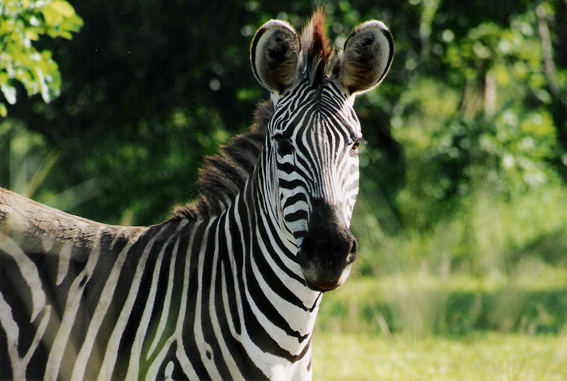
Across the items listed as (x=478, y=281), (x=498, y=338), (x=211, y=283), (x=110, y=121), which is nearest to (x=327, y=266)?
(x=211, y=283)

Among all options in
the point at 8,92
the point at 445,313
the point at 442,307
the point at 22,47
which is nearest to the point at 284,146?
the point at 8,92

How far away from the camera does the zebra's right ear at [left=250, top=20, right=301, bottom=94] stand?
3109 mm

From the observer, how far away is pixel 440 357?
7066 mm

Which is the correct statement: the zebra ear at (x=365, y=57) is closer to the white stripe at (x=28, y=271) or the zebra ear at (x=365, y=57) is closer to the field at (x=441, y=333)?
the white stripe at (x=28, y=271)

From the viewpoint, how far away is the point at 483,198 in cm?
1059

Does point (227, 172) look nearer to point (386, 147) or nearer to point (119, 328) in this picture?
point (119, 328)

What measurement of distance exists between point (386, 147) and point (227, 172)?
8107 mm

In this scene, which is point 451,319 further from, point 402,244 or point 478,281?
point 478,281

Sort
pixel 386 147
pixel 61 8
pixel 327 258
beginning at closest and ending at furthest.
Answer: pixel 327 258, pixel 61 8, pixel 386 147

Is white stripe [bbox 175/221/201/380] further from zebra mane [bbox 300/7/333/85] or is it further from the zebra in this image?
zebra mane [bbox 300/7/333/85]

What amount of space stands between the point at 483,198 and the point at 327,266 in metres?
8.34

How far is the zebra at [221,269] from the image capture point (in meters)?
3.04

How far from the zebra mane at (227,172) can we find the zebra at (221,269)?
5cm

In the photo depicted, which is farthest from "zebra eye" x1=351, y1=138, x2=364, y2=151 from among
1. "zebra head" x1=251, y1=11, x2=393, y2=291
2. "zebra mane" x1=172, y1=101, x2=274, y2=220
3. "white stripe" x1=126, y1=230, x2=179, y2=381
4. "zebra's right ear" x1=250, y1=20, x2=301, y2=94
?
"white stripe" x1=126, y1=230, x2=179, y2=381
